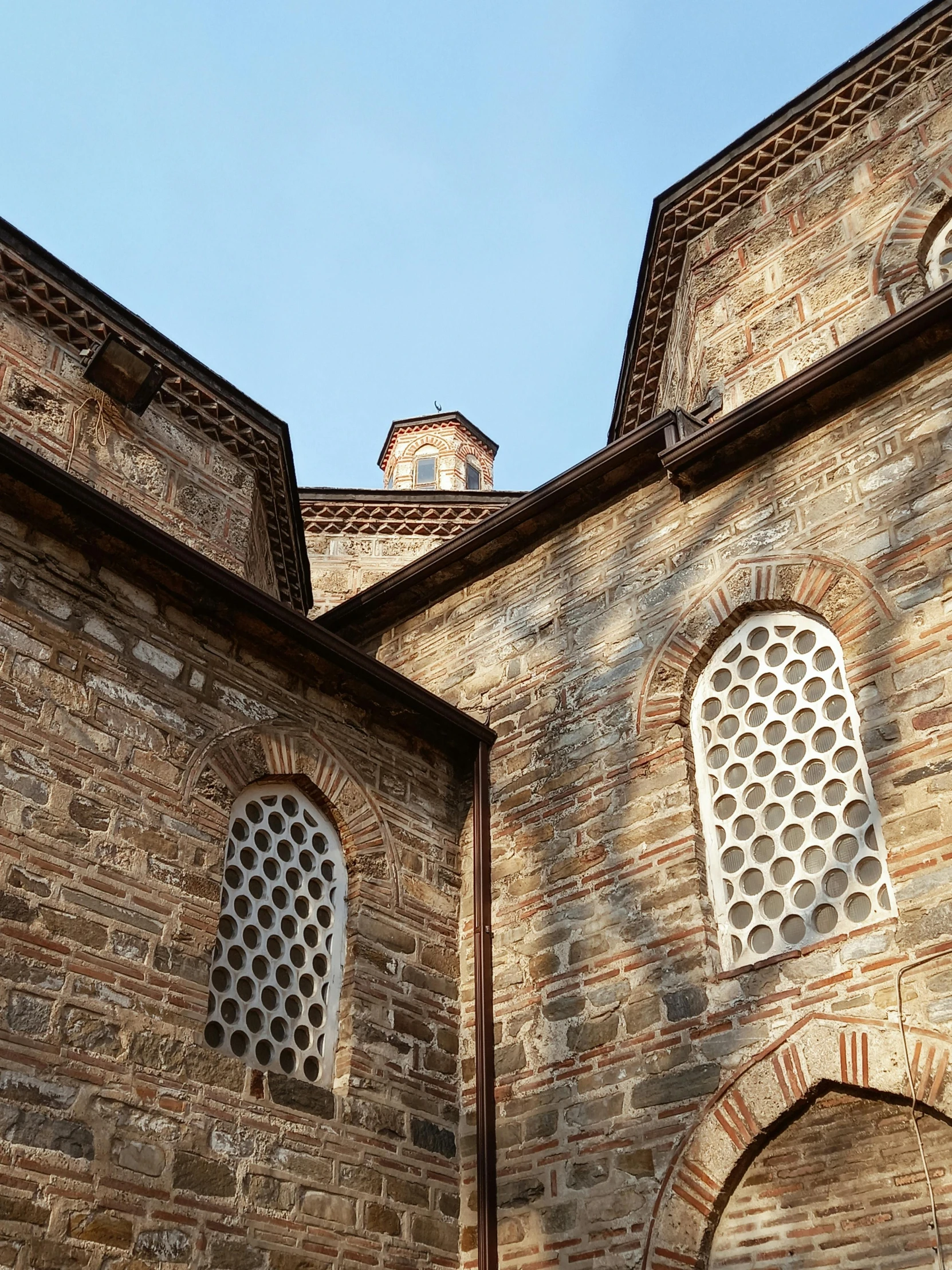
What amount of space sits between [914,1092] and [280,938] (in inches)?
104

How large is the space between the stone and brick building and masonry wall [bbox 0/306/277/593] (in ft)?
5.61

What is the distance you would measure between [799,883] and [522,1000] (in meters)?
1.44

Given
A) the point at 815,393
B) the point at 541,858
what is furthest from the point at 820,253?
the point at 541,858

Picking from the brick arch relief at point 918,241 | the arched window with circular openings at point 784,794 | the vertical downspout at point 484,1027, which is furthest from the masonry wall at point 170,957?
the brick arch relief at point 918,241

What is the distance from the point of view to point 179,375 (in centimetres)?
901

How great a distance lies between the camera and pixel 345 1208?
204 inches

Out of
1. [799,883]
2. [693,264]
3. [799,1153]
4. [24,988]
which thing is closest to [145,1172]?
[24,988]

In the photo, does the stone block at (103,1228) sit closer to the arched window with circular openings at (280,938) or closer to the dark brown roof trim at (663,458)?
the arched window with circular openings at (280,938)

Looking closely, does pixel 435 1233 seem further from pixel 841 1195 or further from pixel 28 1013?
pixel 28 1013

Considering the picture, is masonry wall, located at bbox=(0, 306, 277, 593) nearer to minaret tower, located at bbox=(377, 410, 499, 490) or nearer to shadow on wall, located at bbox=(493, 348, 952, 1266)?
shadow on wall, located at bbox=(493, 348, 952, 1266)

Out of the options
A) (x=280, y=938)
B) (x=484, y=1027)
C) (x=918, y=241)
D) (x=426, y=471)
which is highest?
(x=426, y=471)

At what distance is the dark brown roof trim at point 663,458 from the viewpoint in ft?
19.6

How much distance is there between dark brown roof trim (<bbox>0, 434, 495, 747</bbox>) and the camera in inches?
206

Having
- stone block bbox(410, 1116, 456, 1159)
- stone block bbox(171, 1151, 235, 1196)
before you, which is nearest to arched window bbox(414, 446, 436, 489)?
stone block bbox(410, 1116, 456, 1159)
